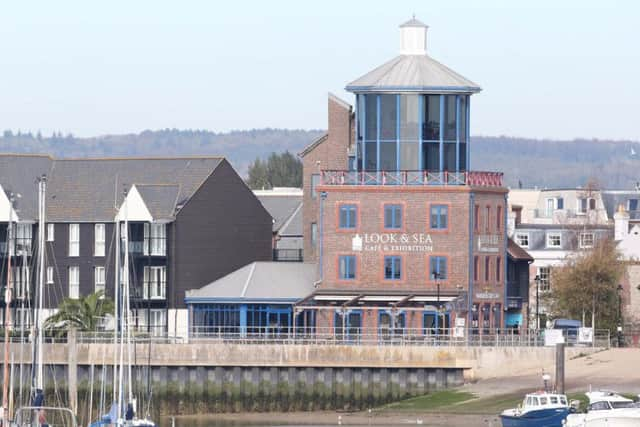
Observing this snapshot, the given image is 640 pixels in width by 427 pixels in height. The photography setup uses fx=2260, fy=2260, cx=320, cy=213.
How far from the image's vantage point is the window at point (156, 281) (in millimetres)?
121688

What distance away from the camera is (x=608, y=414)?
3342 inches

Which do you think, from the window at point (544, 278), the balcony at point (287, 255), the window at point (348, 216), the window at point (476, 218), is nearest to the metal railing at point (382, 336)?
the window at point (476, 218)

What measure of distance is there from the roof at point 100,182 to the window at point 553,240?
2999 cm

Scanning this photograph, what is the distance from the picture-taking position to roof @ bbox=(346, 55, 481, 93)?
116312mm

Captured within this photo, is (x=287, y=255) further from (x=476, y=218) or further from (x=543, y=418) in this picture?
(x=543, y=418)

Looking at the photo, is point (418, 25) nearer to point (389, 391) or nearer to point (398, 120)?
point (398, 120)

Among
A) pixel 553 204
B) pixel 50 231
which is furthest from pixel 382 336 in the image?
pixel 553 204

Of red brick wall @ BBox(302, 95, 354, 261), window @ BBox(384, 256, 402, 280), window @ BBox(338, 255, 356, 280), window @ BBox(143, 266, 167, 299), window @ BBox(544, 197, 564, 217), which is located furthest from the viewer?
window @ BBox(544, 197, 564, 217)

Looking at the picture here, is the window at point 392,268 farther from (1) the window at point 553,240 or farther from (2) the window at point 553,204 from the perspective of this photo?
(2) the window at point 553,204

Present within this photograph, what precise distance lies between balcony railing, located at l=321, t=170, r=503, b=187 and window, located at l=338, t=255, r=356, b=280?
3839 millimetres

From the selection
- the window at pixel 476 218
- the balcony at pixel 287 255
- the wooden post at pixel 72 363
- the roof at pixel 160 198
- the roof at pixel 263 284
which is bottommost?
the wooden post at pixel 72 363

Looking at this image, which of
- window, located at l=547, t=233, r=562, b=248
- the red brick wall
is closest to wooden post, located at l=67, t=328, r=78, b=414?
the red brick wall

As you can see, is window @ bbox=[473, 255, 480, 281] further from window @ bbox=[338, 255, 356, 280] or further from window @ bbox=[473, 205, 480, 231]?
window @ bbox=[338, 255, 356, 280]

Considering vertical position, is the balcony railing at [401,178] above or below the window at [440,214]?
above
